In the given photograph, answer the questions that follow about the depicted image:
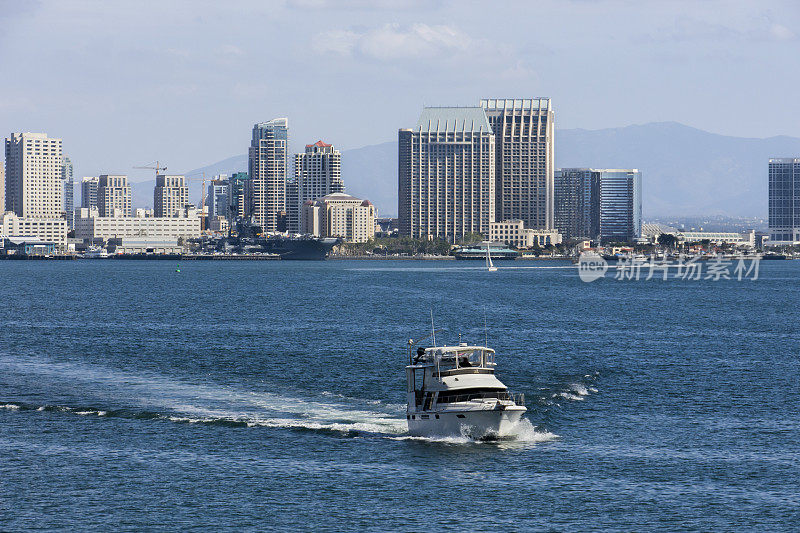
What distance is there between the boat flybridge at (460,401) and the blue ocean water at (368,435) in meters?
0.92

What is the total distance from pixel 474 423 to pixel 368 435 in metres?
5.56

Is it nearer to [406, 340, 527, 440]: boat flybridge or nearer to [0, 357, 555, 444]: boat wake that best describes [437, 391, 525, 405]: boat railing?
[406, 340, 527, 440]: boat flybridge

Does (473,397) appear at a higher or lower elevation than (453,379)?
lower

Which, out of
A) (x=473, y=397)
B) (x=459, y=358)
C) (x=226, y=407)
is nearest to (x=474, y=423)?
(x=473, y=397)

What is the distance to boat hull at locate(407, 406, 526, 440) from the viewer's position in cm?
4941

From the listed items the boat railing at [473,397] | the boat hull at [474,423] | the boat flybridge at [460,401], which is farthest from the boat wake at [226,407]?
the boat railing at [473,397]

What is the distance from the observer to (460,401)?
50.1 meters

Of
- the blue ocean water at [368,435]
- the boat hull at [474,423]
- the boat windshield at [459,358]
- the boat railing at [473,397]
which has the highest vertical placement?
the boat windshield at [459,358]

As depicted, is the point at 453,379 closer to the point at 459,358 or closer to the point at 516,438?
the point at 459,358

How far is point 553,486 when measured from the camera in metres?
42.8

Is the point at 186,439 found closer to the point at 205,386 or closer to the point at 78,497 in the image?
the point at 78,497

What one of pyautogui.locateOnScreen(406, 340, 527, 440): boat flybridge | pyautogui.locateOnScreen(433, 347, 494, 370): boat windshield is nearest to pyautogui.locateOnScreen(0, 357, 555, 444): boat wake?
pyautogui.locateOnScreen(406, 340, 527, 440): boat flybridge

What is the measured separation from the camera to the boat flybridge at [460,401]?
49.5m

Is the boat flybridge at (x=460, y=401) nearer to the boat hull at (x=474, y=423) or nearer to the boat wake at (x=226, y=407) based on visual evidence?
the boat hull at (x=474, y=423)
